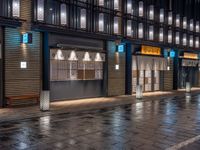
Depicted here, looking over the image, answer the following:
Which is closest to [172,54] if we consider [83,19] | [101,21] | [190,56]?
[190,56]

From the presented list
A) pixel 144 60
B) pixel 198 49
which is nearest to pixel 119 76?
pixel 144 60

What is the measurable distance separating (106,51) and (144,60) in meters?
5.66

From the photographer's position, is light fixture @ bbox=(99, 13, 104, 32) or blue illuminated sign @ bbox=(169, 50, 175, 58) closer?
light fixture @ bbox=(99, 13, 104, 32)

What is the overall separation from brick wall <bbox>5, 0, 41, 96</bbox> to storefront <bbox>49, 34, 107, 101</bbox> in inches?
55.5

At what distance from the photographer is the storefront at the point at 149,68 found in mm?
26938

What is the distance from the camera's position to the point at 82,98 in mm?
21875

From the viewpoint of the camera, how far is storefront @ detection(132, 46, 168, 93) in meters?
26.9

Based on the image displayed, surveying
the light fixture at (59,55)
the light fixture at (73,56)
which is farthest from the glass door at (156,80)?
the light fixture at (59,55)

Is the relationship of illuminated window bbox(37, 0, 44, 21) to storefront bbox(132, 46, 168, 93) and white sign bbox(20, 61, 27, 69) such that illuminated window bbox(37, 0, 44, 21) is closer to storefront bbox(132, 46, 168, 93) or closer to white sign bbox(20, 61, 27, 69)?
white sign bbox(20, 61, 27, 69)

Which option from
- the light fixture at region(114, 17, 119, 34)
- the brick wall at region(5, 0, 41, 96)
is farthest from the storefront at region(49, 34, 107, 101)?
the light fixture at region(114, 17, 119, 34)

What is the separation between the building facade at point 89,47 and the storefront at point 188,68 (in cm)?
24

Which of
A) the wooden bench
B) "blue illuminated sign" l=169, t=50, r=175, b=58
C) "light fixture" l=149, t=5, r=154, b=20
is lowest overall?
the wooden bench

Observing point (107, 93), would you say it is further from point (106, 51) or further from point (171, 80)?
point (171, 80)

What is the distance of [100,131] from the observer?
10.5 meters
